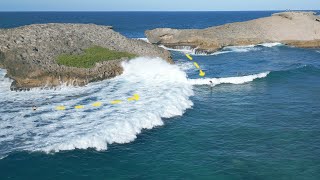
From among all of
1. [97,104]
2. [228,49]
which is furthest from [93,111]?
[228,49]

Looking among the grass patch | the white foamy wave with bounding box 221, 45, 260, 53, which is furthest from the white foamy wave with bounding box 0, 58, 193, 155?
the white foamy wave with bounding box 221, 45, 260, 53

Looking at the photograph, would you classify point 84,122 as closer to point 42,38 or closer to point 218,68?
point 42,38

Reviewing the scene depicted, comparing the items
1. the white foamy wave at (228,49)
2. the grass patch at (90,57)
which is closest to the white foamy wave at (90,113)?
the grass patch at (90,57)

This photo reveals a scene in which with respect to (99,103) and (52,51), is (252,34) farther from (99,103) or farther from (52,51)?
(99,103)

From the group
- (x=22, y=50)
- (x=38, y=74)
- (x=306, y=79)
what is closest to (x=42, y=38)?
(x=22, y=50)

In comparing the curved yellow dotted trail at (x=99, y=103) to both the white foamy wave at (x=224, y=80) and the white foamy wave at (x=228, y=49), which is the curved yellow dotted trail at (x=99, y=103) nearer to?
the white foamy wave at (x=224, y=80)
